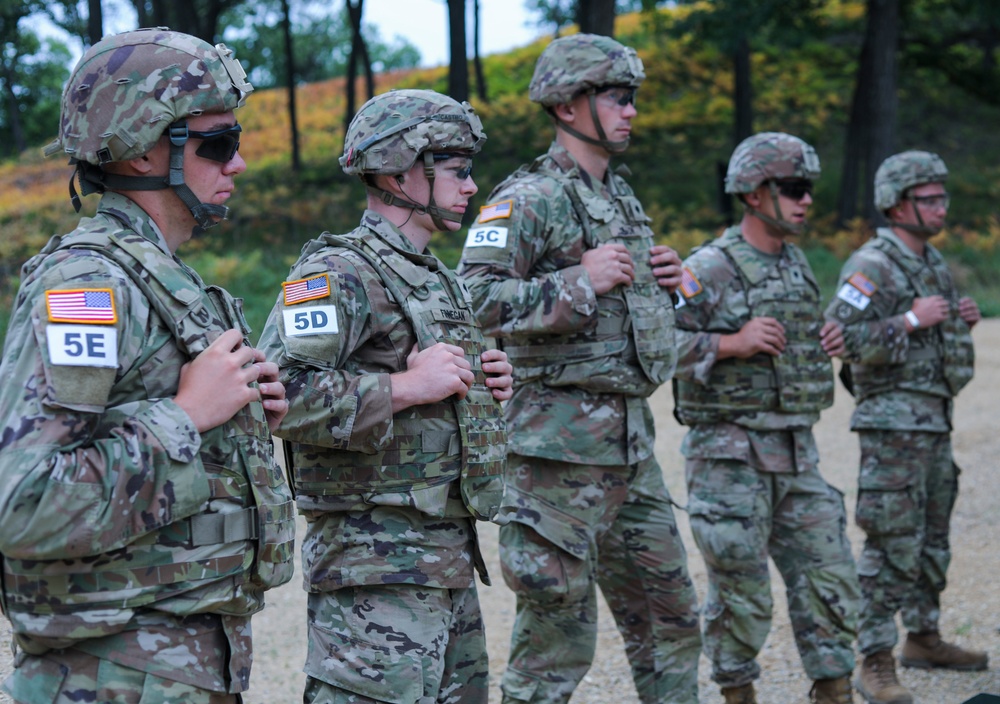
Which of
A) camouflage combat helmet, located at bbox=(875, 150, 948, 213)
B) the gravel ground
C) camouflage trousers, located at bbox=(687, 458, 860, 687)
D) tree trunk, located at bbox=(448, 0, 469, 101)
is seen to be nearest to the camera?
camouflage trousers, located at bbox=(687, 458, 860, 687)

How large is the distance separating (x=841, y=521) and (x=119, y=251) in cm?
396

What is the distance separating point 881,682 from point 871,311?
1882 mm

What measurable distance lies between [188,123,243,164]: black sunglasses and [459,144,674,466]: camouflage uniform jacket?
1.75 m

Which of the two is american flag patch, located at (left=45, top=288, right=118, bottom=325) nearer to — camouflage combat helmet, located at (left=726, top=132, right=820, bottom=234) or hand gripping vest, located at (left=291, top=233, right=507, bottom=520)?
hand gripping vest, located at (left=291, top=233, right=507, bottom=520)

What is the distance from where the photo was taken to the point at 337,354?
11.3 feet

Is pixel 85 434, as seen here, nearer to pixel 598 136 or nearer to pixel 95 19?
pixel 598 136

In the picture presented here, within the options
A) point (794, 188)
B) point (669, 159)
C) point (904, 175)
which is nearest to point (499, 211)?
point (794, 188)

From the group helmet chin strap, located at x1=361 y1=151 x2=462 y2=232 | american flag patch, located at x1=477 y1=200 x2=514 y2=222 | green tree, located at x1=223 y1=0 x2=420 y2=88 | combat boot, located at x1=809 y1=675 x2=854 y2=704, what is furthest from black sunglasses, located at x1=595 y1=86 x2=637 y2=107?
green tree, located at x1=223 y1=0 x2=420 y2=88

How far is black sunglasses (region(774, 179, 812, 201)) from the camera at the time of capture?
5.64m

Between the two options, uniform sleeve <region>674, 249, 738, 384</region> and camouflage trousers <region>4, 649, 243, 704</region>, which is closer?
camouflage trousers <region>4, 649, 243, 704</region>

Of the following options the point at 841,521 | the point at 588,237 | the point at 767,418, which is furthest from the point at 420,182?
the point at 841,521

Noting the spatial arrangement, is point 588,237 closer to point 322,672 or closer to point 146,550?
point 322,672

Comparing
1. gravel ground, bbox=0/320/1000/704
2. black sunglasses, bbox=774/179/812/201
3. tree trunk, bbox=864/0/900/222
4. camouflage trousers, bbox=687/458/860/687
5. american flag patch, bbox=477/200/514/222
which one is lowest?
gravel ground, bbox=0/320/1000/704

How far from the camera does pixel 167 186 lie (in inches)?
108
